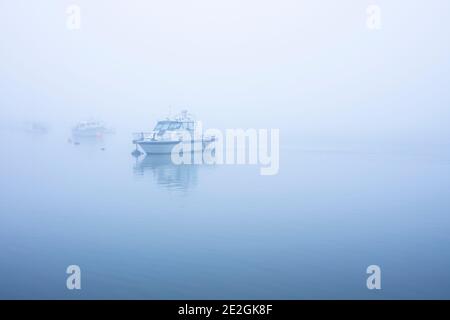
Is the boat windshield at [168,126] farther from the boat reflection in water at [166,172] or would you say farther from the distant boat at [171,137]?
the boat reflection in water at [166,172]

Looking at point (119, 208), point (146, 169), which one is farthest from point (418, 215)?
point (146, 169)

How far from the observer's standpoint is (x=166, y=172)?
13227 mm

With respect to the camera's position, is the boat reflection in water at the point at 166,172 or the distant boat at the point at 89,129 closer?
the boat reflection in water at the point at 166,172

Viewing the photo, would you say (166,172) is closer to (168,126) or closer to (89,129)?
(168,126)

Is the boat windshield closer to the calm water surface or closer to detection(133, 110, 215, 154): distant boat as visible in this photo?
detection(133, 110, 215, 154): distant boat

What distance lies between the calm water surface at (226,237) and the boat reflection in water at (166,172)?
6.5 inches

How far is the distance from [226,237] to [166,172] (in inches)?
301

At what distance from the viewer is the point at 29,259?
16.3 feet

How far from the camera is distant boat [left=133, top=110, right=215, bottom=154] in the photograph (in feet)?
52.5

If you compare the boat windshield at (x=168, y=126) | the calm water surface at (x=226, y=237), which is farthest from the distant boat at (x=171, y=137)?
the calm water surface at (x=226, y=237)

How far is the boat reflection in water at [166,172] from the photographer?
10.7 metres

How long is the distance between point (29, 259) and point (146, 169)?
8618mm

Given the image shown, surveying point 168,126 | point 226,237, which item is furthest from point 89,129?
point 226,237
